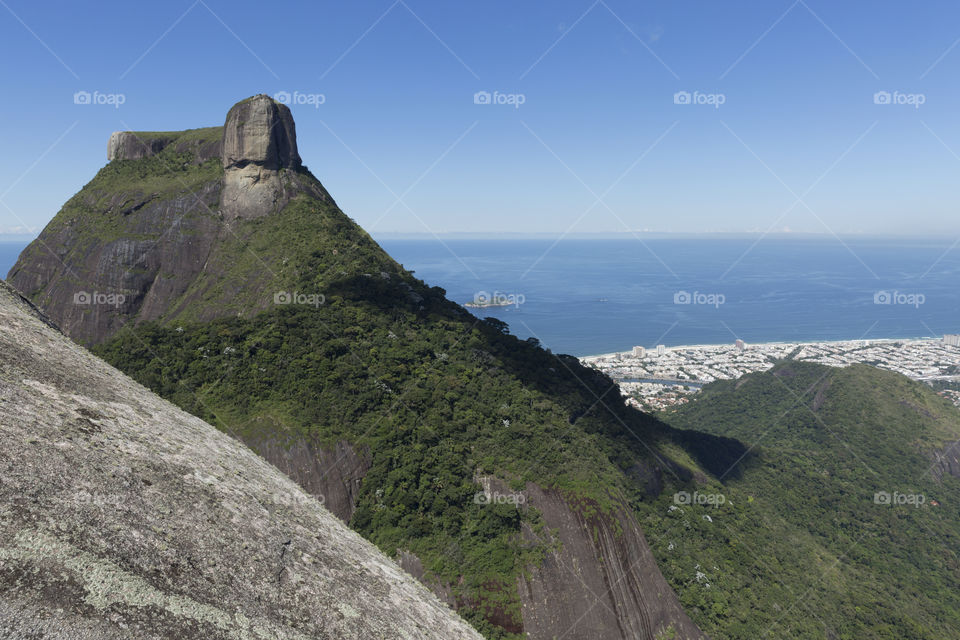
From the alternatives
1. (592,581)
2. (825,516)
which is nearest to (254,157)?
(592,581)

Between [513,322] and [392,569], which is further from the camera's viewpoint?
[513,322]

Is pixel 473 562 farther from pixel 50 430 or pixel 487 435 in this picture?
pixel 50 430

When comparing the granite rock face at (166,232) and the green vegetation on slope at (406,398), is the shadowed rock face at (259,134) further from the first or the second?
the green vegetation on slope at (406,398)

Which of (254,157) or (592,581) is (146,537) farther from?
(254,157)

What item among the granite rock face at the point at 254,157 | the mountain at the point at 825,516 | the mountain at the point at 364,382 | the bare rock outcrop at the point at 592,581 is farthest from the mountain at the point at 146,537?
the granite rock face at the point at 254,157

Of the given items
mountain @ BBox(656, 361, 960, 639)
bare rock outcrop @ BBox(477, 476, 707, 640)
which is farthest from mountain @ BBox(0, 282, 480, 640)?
mountain @ BBox(656, 361, 960, 639)

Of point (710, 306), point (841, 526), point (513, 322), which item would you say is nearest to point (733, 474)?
point (841, 526)
